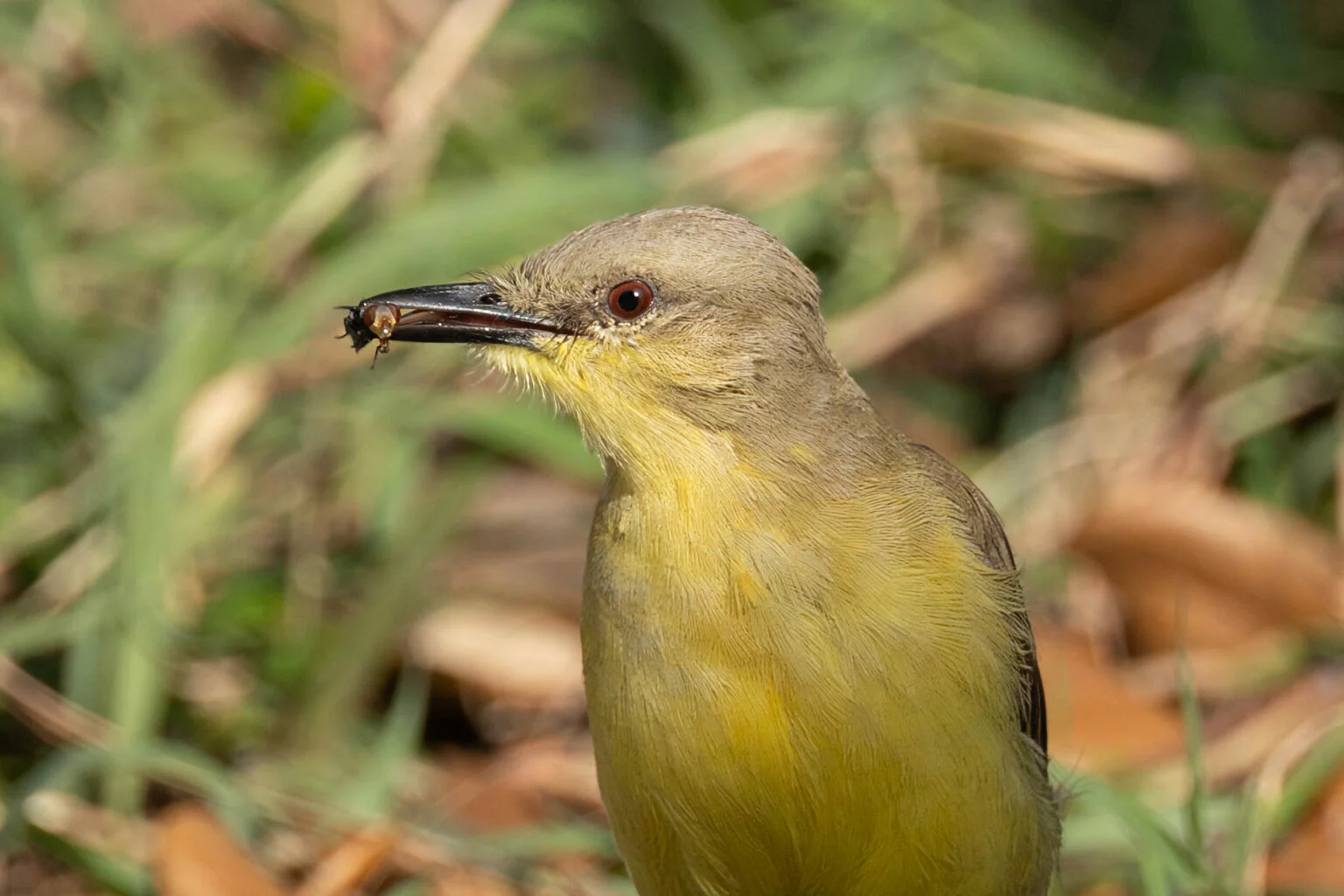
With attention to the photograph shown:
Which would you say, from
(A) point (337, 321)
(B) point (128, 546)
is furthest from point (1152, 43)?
(B) point (128, 546)

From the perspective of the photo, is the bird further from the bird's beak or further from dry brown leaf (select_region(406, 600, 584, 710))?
dry brown leaf (select_region(406, 600, 584, 710))

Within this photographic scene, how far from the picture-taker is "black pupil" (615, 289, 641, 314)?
11.1ft

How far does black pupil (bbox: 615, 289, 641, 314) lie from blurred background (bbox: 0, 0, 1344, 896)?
50.0 inches

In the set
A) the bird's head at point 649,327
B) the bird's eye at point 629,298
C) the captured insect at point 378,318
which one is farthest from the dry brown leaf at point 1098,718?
the captured insect at point 378,318

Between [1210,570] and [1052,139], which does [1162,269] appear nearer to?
[1052,139]

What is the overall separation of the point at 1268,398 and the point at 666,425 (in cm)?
316

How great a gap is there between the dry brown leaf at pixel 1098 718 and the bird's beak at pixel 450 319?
1826mm

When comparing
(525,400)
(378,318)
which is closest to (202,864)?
(378,318)

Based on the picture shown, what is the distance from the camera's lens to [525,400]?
18.2 feet

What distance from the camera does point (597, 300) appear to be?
11.1 feet

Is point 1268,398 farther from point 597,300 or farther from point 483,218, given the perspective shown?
point 597,300

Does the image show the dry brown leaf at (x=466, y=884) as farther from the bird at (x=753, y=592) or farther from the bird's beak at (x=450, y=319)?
the bird's beak at (x=450, y=319)

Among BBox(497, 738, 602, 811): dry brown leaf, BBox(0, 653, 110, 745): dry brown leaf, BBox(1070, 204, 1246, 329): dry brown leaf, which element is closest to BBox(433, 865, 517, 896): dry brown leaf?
BBox(497, 738, 602, 811): dry brown leaf

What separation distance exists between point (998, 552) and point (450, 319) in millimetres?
1093
